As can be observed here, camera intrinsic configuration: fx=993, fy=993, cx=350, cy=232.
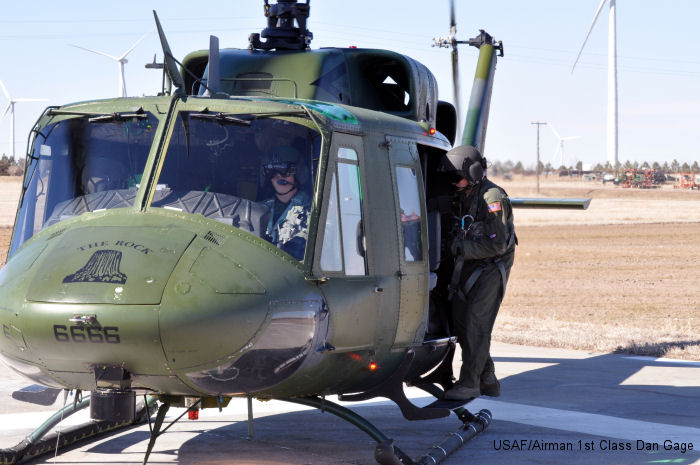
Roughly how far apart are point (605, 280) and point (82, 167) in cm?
2125

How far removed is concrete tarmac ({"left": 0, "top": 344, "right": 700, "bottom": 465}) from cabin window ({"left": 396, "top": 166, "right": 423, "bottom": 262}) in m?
1.59

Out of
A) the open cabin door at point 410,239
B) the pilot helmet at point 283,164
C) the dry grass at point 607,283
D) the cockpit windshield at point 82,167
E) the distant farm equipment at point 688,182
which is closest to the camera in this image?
the pilot helmet at point 283,164

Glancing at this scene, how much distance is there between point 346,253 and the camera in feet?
20.8

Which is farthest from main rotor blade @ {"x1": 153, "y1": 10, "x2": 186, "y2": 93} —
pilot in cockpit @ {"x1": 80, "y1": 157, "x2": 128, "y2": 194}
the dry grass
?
the dry grass

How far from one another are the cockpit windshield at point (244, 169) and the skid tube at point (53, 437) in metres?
1.52

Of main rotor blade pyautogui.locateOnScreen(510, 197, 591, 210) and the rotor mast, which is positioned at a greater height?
the rotor mast

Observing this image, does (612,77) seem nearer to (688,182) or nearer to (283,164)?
(688,182)

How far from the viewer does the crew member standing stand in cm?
773

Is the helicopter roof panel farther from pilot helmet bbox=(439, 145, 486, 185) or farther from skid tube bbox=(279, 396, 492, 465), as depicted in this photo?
skid tube bbox=(279, 396, 492, 465)

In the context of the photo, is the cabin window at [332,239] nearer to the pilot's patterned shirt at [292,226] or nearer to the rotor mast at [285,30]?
the pilot's patterned shirt at [292,226]

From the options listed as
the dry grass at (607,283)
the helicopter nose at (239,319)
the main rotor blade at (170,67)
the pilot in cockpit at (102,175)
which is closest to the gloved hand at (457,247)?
the helicopter nose at (239,319)

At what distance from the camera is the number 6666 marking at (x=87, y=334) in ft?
17.7

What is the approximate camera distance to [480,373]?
7953mm

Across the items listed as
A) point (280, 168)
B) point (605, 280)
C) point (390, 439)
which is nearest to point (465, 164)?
point (280, 168)
